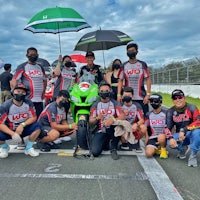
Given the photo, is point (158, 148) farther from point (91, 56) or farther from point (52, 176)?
point (91, 56)

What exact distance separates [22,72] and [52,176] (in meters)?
2.84

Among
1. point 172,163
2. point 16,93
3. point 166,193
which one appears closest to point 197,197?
point 166,193

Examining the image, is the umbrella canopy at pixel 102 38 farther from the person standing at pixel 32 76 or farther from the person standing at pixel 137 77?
the person standing at pixel 32 76

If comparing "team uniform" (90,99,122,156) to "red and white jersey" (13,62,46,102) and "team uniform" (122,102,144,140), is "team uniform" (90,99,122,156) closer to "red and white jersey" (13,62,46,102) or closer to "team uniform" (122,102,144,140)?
"team uniform" (122,102,144,140)

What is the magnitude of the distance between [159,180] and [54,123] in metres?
2.72

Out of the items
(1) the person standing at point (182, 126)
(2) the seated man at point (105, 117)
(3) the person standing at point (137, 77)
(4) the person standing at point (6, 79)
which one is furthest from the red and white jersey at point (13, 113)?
(4) the person standing at point (6, 79)

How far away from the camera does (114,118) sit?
571 cm

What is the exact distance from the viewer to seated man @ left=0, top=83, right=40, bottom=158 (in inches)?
212

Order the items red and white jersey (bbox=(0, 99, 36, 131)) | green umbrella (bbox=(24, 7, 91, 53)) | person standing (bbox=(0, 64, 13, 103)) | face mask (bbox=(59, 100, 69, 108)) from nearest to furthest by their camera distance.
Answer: red and white jersey (bbox=(0, 99, 36, 131)) < face mask (bbox=(59, 100, 69, 108)) < green umbrella (bbox=(24, 7, 91, 53)) < person standing (bbox=(0, 64, 13, 103))

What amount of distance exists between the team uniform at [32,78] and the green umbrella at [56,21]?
40.6 inches

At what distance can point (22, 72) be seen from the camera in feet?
20.4

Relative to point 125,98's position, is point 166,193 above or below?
below

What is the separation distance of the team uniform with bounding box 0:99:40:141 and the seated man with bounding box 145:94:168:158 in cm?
221

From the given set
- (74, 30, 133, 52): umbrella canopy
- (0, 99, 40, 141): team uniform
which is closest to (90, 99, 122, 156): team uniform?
(0, 99, 40, 141): team uniform
